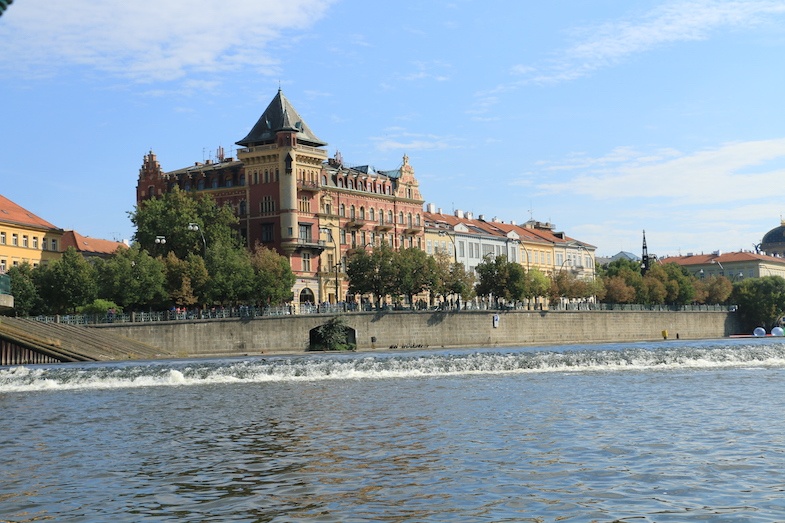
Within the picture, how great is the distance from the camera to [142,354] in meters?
79.3

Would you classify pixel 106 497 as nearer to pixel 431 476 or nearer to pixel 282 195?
pixel 431 476

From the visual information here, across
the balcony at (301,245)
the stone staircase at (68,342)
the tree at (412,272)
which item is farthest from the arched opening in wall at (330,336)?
the stone staircase at (68,342)

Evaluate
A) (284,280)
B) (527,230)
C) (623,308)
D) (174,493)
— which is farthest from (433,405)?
(527,230)

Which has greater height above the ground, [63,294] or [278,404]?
[63,294]

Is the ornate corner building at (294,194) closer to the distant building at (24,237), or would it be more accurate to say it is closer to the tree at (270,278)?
the tree at (270,278)

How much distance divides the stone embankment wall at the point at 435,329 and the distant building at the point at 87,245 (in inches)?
1122

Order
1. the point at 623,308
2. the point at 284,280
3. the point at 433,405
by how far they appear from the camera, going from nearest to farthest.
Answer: the point at 433,405 → the point at 284,280 → the point at 623,308

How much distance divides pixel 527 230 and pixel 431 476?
14885cm

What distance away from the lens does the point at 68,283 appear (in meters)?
90.9

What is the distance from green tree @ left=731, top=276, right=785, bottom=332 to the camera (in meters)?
155

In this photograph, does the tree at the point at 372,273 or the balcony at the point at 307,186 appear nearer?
the tree at the point at 372,273

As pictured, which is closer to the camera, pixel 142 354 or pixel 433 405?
pixel 433 405

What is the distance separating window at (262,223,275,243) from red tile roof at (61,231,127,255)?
1519 centimetres

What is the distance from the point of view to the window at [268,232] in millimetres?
113812
